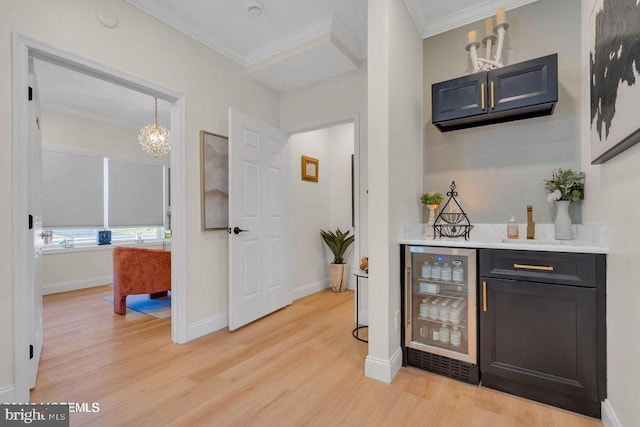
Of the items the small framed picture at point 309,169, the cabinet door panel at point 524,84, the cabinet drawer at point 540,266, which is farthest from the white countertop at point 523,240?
the small framed picture at point 309,169

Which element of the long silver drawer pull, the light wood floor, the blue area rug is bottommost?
the blue area rug

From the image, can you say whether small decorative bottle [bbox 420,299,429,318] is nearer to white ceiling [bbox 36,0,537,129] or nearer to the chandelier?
white ceiling [bbox 36,0,537,129]

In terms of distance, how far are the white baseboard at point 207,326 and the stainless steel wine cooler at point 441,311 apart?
5.72ft

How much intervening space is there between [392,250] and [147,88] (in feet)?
7.35

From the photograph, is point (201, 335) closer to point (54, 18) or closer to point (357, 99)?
point (54, 18)

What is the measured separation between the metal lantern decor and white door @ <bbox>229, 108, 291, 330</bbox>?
5.66ft

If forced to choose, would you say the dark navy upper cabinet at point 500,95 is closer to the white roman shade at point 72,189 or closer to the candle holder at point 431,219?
the candle holder at point 431,219

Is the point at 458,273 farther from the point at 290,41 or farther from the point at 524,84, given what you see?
the point at 290,41

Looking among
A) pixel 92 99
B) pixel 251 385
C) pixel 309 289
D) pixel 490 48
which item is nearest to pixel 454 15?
pixel 490 48

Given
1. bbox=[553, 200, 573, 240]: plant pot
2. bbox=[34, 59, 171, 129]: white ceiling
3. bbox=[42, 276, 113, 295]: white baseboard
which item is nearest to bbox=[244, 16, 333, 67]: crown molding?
bbox=[34, 59, 171, 129]: white ceiling

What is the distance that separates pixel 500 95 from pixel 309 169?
2.62 meters

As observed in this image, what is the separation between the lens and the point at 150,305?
147 inches

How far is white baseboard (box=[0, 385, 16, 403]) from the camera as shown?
5.37 feet

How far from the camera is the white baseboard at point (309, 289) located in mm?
3920
